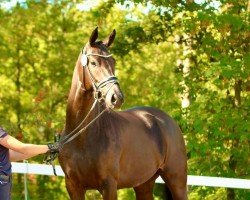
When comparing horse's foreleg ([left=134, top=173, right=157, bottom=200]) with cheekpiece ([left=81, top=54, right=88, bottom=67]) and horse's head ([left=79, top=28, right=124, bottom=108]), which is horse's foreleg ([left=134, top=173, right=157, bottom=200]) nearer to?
horse's head ([left=79, top=28, right=124, bottom=108])

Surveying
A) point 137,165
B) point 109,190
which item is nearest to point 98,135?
point 109,190

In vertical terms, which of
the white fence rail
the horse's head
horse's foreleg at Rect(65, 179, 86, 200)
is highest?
the horse's head

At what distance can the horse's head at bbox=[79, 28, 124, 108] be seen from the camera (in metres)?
5.14

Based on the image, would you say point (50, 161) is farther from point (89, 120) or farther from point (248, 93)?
point (248, 93)

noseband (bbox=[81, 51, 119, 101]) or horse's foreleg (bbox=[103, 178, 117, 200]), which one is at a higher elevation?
A: noseband (bbox=[81, 51, 119, 101])

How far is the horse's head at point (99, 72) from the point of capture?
5.14 m

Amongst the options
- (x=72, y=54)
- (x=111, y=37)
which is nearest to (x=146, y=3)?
(x=111, y=37)

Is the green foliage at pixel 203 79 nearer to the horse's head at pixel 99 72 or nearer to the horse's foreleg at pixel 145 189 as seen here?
the horse's foreleg at pixel 145 189

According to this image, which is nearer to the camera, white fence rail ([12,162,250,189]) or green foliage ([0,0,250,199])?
white fence rail ([12,162,250,189])

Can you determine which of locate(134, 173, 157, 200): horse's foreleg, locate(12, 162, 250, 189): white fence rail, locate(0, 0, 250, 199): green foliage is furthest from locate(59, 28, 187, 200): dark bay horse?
locate(0, 0, 250, 199): green foliage

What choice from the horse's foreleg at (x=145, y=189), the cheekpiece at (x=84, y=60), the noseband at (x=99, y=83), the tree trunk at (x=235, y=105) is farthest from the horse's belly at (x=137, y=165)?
the tree trunk at (x=235, y=105)

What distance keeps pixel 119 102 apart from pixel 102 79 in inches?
12.3

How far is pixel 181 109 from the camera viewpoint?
1165cm

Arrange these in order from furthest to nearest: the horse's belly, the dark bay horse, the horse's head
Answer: the horse's belly, the dark bay horse, the horse's head
